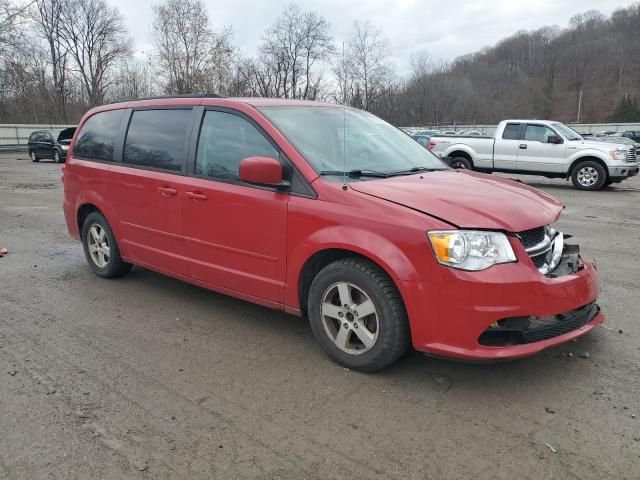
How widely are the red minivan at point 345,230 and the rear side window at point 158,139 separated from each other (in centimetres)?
2

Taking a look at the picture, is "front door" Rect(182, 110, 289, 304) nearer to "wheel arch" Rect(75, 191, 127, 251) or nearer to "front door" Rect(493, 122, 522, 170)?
"wheel arch" Rect(75, 191, 127, 251)

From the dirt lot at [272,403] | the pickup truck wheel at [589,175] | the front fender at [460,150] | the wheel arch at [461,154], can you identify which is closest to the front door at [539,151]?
the pickup truck wheel at [589,175]

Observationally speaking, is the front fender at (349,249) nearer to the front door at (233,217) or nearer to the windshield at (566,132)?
the front door at (233,217)

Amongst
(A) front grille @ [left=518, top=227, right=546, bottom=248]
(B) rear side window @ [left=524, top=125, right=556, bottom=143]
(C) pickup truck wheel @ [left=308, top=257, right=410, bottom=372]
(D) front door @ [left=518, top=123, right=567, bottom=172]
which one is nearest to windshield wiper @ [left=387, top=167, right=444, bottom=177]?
(C) pickup truck wheel @ [left=308, top=257, right=410, bottom=372]

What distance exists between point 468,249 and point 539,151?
13.1 m

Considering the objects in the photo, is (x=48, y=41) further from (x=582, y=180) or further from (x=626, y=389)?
(x=626, y=389)

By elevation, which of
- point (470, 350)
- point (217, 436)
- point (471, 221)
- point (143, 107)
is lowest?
point (217, 436)

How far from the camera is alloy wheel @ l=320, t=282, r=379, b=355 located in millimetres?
3277

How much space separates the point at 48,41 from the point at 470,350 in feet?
207

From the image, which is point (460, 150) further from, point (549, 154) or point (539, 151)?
point (549, 154)

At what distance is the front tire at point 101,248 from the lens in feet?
17.3

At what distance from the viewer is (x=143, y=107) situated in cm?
488

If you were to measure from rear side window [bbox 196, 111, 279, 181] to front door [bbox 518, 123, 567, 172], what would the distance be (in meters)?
12.6

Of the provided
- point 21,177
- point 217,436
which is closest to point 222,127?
point 217,436
